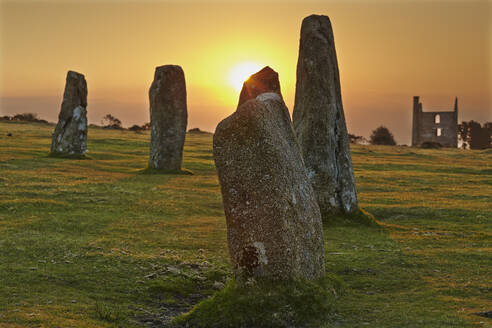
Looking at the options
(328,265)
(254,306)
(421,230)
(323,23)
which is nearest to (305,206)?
(254,306)

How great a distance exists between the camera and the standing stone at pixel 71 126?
39.5 metres

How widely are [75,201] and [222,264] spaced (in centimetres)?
952

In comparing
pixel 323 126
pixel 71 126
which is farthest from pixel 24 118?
pixel 323 126

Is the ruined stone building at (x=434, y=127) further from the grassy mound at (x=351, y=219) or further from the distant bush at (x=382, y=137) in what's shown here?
the grassy mound at (x=351, y=219)

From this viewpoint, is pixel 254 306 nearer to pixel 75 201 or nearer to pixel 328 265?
pixel 328 265

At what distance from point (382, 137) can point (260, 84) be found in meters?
105

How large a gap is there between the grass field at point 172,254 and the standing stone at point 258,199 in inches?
53.2

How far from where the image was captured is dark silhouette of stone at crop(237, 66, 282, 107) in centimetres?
1311

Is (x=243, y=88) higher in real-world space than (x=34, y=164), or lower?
higher

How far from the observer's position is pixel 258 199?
412 inches

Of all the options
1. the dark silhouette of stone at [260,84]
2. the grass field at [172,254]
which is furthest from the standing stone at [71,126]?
the dark silhouette of stone at [260,84]

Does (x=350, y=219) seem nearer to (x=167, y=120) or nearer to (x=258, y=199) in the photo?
(x=258, y=199)

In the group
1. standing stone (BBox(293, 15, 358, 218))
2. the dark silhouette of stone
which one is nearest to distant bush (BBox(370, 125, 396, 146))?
standing stone (BBox(293, 15, 358, 218))

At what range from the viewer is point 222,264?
14.9 metres
